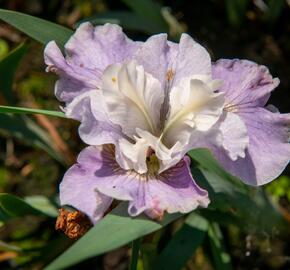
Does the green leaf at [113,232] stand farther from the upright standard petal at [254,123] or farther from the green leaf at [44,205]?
the green leaf at [44,205]

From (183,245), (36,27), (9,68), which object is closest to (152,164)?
(183,245)

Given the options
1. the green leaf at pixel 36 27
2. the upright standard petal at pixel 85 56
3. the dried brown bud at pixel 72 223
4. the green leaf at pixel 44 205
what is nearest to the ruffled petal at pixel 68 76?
the upright standard petal at pixel 85 56

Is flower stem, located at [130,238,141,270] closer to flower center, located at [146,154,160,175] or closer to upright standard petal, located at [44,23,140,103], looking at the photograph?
flower center, located at [146,154,160,175]

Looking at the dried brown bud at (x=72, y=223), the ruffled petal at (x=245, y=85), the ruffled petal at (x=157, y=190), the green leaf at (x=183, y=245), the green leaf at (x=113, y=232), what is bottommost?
the green leaf at (x=183, y=245)

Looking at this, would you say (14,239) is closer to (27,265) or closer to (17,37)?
(27,265)

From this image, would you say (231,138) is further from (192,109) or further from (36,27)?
(36,27)

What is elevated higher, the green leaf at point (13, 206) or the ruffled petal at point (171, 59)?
the ruffled petal at point (171, 59)

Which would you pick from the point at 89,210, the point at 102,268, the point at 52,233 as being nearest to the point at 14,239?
the point at 52,233
